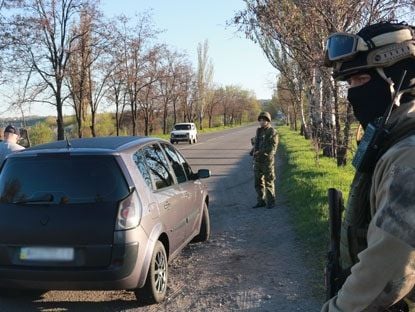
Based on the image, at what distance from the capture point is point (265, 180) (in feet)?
33.3

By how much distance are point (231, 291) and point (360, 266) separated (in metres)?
4.00

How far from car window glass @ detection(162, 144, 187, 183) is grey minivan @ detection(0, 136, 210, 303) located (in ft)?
3.31

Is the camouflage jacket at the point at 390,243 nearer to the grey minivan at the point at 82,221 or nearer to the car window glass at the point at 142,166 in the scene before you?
the grey minivan at the point at 82,221

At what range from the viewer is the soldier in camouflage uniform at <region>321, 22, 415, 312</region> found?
1462 mm

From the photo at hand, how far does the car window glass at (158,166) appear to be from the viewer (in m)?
5.63

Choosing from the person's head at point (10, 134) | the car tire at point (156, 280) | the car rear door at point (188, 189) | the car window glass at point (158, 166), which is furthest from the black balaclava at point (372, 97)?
the person's head at point (10, 134)

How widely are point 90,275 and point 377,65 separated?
11.6ft

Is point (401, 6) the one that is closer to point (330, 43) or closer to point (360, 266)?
point (330, 43)

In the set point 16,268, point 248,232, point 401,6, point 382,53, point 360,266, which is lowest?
point 248,232

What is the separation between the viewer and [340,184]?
10.8 metres

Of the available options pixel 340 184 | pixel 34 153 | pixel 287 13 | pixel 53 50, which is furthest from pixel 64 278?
pixel 53 50

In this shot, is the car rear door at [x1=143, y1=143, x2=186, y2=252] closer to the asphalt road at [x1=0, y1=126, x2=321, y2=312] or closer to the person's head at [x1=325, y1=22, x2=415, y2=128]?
the asphalt road at [x1=0, y1=126, x2=321, y2=312]

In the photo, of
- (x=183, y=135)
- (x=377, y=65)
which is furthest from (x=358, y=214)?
(x=183, y=135)

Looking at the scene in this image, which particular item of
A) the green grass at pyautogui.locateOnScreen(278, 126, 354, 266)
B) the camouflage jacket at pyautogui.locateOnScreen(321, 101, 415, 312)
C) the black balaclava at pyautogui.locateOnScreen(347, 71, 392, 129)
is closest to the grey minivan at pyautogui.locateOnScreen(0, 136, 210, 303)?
the green grass at pyautogui.locateOnScreen(278, 126, 354, 266)
